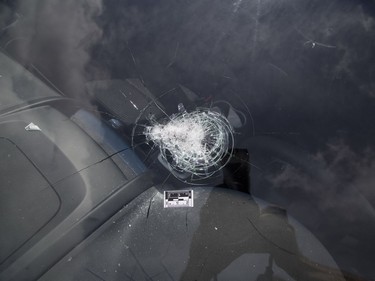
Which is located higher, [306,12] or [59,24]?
[59,24]

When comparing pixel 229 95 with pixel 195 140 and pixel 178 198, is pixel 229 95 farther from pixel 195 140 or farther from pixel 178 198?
pixel 178 198

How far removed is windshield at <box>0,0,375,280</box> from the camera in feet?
4.70

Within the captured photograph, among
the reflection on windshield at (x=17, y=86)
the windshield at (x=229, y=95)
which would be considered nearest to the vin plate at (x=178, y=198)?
the windshield at (x=229, y=95)

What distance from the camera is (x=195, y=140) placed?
5.56 ft

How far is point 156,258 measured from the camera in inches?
56.7

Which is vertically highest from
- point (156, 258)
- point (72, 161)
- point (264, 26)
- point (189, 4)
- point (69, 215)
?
point (189, 4)

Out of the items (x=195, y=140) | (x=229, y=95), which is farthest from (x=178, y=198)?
(x=229, y=95)

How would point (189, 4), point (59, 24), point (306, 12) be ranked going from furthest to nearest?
point (59, 24), point (189, 4), point (306, 12)

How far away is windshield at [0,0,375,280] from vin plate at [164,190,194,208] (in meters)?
0.06

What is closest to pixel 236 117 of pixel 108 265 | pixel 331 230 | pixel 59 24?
pixel 331 230

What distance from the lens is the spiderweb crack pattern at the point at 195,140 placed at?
5.28ft

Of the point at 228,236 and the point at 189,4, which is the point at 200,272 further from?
the point at 189,4

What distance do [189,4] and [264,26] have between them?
417 millimetres

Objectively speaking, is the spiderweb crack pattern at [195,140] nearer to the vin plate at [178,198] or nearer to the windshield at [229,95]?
the windshield at [229,95]
